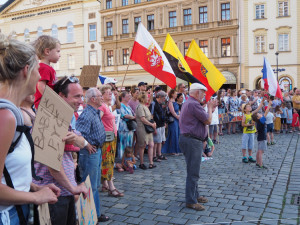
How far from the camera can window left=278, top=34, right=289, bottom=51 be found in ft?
91.2

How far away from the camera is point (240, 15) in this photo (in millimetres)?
29172

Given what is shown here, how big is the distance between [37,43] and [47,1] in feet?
133

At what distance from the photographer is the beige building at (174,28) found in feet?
97.0

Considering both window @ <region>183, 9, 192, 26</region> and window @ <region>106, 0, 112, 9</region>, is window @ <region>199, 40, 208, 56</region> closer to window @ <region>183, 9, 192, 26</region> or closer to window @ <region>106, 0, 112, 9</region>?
window @ <region>183, 9, 192, 26</region>

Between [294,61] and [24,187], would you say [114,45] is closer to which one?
[294,61]

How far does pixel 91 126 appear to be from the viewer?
416 cm

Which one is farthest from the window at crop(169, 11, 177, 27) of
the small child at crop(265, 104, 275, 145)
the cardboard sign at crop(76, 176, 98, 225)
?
the cardboard sign at crop(76, 176, 98, 225)

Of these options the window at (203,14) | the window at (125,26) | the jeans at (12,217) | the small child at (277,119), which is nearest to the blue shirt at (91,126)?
the jeans at (12,217)

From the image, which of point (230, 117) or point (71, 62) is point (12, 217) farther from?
point (71, 62)

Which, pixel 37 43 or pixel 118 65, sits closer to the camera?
pixel 37 43

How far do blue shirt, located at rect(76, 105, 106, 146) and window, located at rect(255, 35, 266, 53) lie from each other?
2725 centimetres

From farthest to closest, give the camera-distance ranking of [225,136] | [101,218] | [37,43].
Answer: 1. [225,136]
2. [101,218]
3. [37,43]

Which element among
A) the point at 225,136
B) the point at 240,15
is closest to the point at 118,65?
the point at 240,15

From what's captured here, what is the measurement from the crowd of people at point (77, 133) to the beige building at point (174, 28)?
65.1 feet
